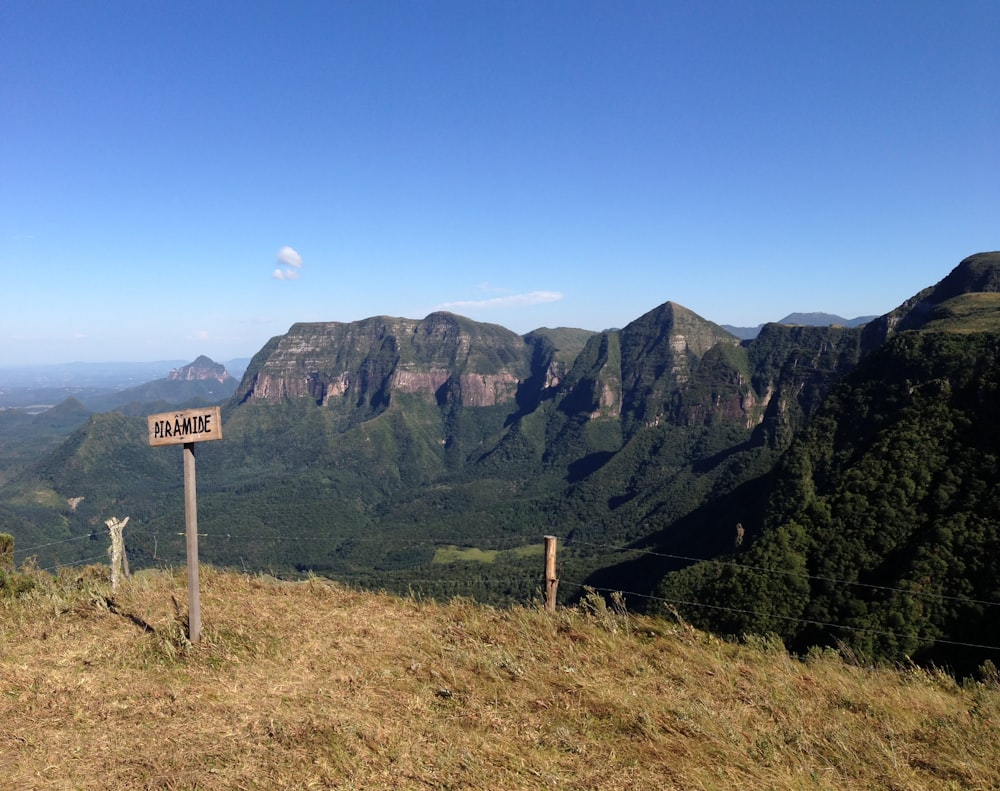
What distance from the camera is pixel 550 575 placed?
9.84 meters

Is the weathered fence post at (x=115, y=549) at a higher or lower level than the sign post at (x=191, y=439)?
lower

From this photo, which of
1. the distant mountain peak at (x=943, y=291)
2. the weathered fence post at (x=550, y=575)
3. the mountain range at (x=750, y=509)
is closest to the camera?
the weathered fence post at (x=550, y=575)

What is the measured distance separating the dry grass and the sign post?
0.44 m

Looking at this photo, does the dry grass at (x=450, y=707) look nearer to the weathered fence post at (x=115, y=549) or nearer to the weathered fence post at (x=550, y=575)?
the weathered fence post at (x=550, y=575)

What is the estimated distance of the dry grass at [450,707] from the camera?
16.6 ft

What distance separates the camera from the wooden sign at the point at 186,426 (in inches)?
316

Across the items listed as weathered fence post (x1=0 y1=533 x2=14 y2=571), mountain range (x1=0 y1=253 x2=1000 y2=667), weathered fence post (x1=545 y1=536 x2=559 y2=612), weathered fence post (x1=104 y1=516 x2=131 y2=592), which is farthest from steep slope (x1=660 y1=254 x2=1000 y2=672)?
weathered fence post (x1=0 y1=533 x2=14 y2=571)

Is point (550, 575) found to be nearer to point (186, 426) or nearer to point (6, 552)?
point (186, 426)

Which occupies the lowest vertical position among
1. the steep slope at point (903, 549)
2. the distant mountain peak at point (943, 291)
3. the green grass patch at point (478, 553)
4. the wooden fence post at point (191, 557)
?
the green grass patch at point (478, 553)

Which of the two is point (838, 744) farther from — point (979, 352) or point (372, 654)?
point (979, 352)

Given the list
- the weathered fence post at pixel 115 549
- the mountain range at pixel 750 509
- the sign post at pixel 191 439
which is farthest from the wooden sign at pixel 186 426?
the weathered fence post at pixel 115 549

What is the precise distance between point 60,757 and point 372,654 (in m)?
3.38

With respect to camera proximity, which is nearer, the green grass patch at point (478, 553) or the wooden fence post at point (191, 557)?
the wooden fence post at point (191, 557)

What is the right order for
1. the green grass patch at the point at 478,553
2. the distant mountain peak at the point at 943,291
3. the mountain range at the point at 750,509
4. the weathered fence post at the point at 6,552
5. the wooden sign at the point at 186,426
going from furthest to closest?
the green grass patch at the point at 478,553
the distant mountain peak at the point at 943,291
the mountain range at the point at 750,509
the weathered fence post at the point at 6,552
the wooden sign at the point at 186,426
